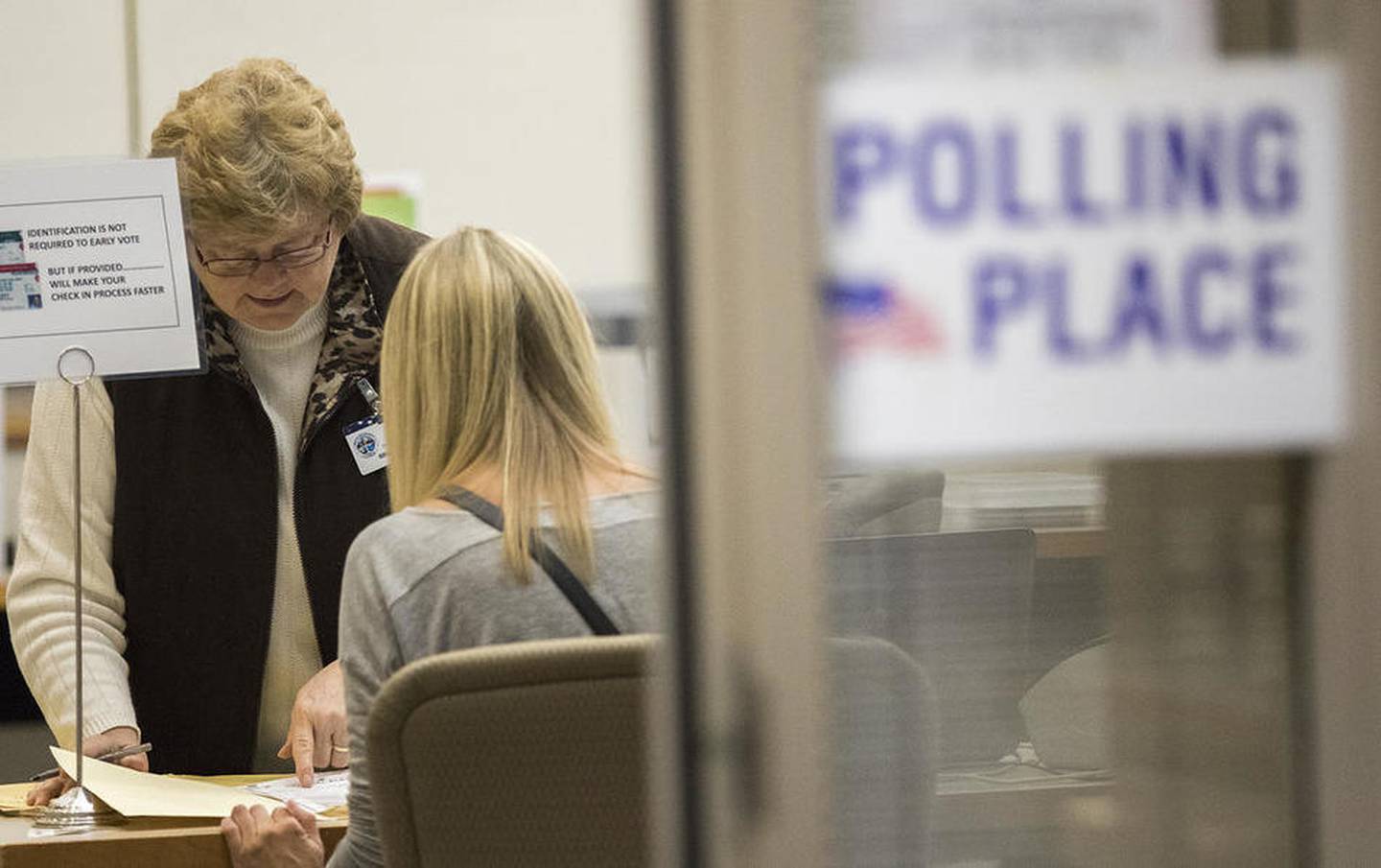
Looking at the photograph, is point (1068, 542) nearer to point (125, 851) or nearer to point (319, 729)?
point (125, 851)

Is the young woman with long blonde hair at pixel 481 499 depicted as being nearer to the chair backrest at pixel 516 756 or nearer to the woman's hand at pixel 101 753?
the chair backrest at pixel 516 756

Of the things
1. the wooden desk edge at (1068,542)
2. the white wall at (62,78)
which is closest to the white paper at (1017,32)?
the wooden desk edge at (1068,542)

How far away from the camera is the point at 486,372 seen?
63.9 inches

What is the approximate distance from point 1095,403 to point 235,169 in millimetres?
1416

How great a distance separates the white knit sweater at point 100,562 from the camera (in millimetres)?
1971

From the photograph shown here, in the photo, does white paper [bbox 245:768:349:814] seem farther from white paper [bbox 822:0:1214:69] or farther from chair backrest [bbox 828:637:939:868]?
white paper [bbox 822:0:1214:69]

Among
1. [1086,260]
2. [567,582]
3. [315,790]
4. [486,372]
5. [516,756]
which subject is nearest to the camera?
[1086,260]

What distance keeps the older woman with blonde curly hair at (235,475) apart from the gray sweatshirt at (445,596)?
0.56 m

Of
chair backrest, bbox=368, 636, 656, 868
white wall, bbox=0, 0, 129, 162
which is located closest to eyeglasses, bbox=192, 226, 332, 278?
chair backrest, bbox=368, 636, 656, 868

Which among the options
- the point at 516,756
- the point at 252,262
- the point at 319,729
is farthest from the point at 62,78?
the point at 516,756

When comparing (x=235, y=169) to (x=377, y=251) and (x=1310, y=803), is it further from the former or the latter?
(x=1310, y=803)

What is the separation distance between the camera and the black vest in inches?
80.7

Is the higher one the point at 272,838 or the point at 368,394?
the point at 368,394

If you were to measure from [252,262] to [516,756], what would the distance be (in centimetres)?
102
